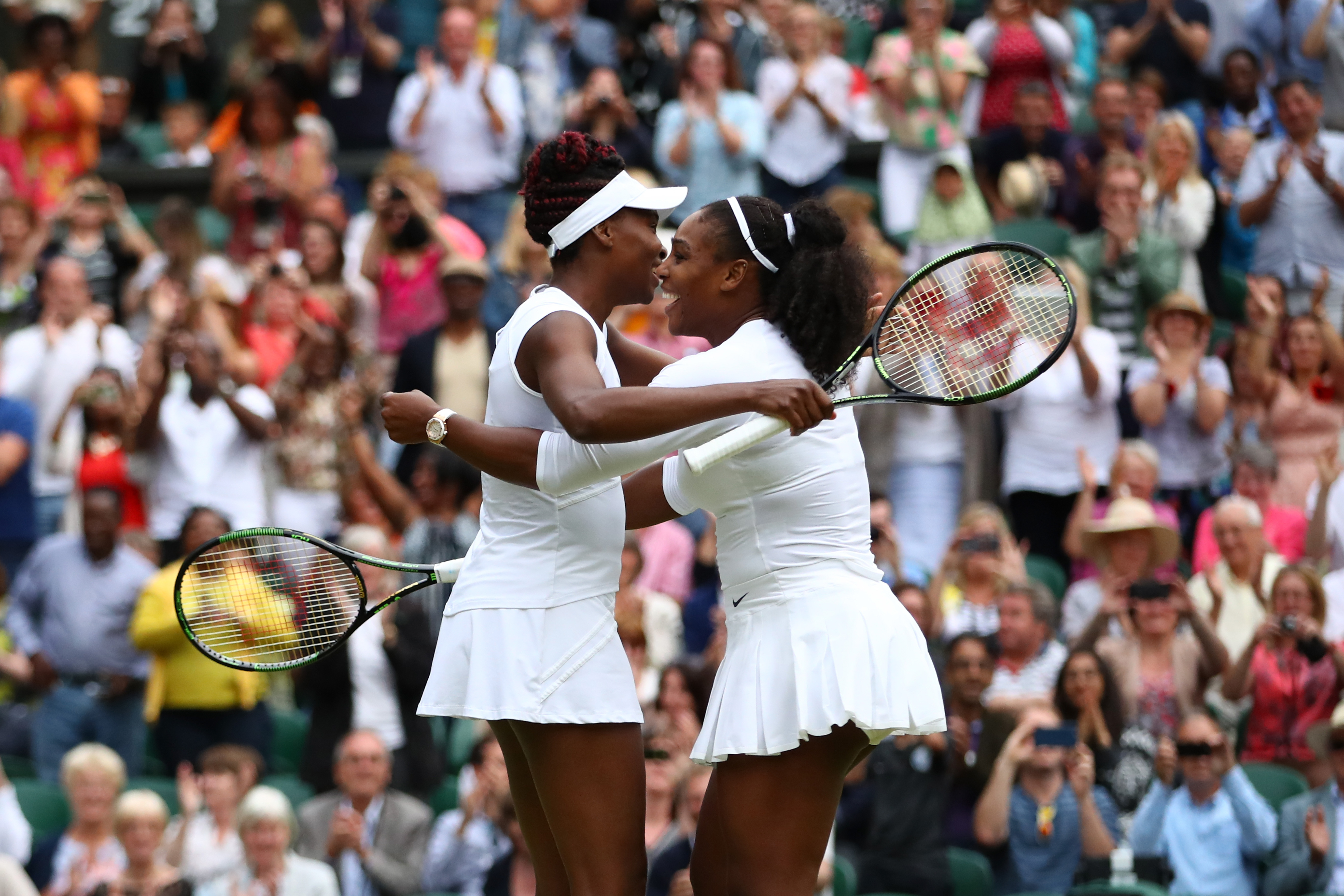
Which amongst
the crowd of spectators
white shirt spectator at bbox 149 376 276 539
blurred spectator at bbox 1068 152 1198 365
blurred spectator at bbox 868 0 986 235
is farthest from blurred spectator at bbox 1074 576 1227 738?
white shirt spectator at bbox 149 376 276 539

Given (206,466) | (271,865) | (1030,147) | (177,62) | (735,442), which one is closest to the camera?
(735,442)

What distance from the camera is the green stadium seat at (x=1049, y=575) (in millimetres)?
8625

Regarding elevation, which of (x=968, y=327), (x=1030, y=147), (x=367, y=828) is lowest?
(x=367, y=828)

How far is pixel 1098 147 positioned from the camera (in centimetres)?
1036

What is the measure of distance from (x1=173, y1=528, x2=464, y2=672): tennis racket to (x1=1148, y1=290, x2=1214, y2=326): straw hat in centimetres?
504

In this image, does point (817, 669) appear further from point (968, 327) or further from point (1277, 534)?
point (1277, 534)

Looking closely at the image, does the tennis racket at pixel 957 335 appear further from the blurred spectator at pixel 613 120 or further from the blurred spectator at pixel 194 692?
the blurred spectator at pixel 613 120

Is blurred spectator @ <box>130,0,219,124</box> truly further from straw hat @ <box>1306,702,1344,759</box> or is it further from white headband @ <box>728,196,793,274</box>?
white headband @ <box>728,196,793,274</box>

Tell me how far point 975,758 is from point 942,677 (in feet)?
1.17

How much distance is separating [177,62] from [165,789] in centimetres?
639

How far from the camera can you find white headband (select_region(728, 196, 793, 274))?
395 cm

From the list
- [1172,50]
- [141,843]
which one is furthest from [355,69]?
[141,843]

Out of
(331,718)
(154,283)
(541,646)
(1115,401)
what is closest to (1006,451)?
(1115,401)

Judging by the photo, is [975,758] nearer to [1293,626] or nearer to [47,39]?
[1293,626]
